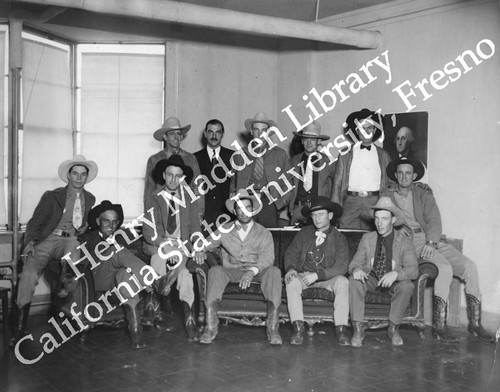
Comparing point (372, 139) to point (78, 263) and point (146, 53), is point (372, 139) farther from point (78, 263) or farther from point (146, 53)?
point (78, 263)

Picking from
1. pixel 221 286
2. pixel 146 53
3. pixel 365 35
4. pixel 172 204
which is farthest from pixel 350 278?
pixel 146 53

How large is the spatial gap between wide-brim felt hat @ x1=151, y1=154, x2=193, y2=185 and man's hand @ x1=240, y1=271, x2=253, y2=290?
1.26 m

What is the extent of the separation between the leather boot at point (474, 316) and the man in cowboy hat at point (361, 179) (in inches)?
49.1

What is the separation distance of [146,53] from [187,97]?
0.72 metres

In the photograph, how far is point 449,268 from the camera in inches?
221

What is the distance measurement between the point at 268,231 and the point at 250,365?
1491 mm

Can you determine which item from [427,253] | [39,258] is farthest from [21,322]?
[427,253]

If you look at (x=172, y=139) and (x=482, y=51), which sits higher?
(x=482, y=51)

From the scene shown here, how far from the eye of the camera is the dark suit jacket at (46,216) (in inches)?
228

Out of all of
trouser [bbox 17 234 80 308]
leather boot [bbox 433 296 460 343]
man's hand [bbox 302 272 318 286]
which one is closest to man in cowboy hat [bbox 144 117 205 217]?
trouser [bbox 17 234 80 308]

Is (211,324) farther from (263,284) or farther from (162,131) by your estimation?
(162,131)

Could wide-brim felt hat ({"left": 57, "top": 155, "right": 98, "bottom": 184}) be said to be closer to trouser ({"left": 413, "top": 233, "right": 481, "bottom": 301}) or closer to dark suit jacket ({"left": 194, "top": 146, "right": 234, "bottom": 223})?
dark suit jacket ({"left": 194, "top": 146, "right": 234, "bottom": 223})

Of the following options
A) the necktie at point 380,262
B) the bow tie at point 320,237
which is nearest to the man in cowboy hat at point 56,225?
the bow tie at point 320,237

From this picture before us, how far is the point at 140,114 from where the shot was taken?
7332mm
